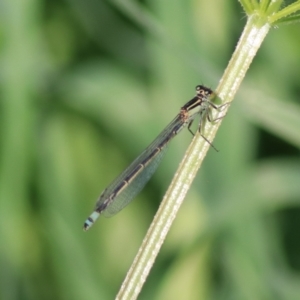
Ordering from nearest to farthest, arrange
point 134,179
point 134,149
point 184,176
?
1. point 184,176
2. point 134,179
3. point 134,149

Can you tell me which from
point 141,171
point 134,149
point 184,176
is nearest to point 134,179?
point 141,171

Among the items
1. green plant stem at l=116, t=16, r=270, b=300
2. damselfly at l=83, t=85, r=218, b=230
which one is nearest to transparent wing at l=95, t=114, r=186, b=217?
damselfly at l=83, t=85, r=218, b=230

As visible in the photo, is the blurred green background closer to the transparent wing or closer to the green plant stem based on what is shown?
the transparent wing

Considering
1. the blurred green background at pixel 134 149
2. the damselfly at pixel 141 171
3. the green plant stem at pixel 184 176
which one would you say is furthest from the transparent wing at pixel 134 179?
the green plant stem at pixel 184 176

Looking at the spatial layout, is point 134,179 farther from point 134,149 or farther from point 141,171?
point 134,149

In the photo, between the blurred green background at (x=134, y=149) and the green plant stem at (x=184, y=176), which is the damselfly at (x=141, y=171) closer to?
the blurred green background at (x=134, y=149)

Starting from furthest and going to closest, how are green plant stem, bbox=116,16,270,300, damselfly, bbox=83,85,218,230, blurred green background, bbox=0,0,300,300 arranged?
blurred green background, bbox=0,0,300,300, damselfly, bbox=83,85,218,230, green plant stem, bbox=116,16,270,300
